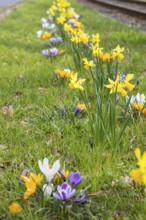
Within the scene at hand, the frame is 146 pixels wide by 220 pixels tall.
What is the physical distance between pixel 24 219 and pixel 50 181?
0.76 feet

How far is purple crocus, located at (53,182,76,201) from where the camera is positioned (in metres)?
1.82

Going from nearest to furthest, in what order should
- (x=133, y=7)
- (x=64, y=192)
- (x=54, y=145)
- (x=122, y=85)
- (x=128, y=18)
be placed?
(x=64, y=192) < (x=122, y=85) < (x=54, y=145) < (x=128, y=18) < (x=133, y=7)

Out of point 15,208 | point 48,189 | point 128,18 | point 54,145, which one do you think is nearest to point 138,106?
point 54,145

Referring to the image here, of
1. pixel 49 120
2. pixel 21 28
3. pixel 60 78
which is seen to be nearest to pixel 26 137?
pixel 49 120

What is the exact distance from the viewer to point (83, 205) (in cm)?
195

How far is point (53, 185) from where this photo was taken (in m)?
1.97

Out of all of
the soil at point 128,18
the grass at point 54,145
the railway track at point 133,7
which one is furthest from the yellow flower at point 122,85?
the railway track at point 133,7

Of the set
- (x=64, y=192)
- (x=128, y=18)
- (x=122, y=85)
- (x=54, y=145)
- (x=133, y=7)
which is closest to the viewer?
(x=64, y=192)

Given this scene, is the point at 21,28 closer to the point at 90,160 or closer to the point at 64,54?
the point at 64,54

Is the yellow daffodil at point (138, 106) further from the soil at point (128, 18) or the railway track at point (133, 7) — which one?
the railway track at point (133, 7)

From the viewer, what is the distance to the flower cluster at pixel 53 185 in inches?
72.2

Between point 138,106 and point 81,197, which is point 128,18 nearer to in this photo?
point 138,106

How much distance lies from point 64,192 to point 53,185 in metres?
0.16

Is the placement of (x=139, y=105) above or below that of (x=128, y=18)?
above
